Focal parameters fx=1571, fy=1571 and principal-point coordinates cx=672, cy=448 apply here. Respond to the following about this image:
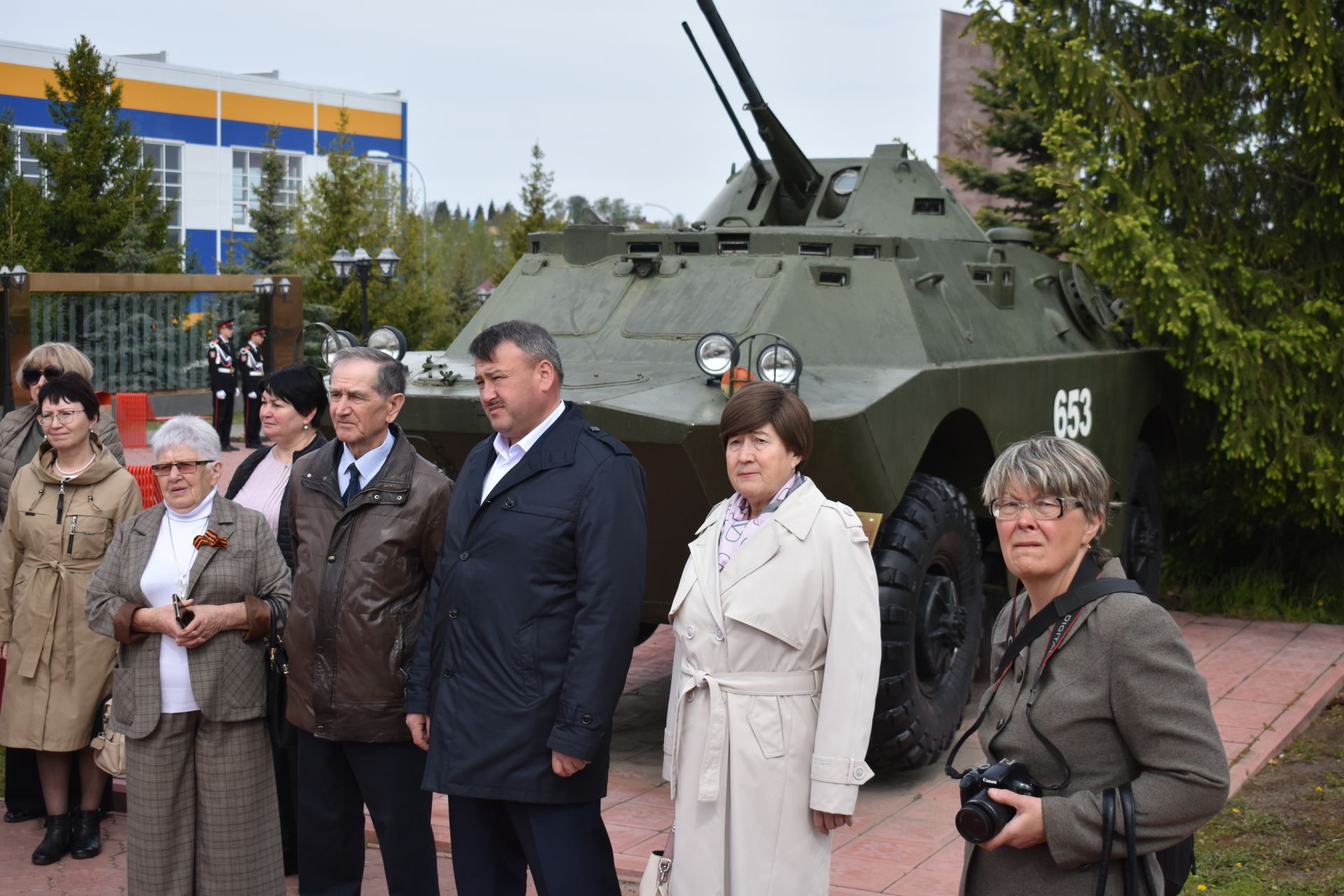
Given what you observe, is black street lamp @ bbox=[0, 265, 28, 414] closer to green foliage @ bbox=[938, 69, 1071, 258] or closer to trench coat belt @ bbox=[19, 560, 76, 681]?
green foliage @ bbox=[938, 69, 1071, 258]

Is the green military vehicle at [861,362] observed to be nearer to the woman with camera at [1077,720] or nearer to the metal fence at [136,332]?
the woman with camera at [1077,720]

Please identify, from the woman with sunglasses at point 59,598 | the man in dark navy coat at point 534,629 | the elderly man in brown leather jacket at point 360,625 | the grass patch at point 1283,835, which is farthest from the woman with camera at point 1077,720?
the woman with sunglasses at point 59,598

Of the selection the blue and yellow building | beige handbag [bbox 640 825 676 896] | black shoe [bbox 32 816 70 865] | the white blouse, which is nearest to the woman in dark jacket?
the white blouse

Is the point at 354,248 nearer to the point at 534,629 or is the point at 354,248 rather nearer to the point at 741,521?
the point at 534,629

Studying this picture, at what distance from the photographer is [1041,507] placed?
290 centimetres

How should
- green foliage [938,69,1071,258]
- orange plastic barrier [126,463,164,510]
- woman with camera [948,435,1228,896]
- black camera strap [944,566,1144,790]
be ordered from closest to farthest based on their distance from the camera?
woman with camera [948,435,1228,896] → black camera strap [944,566,1144,790] → orange plastic barrier [126,463,164,510] → green foliage [938,69,1071,258]

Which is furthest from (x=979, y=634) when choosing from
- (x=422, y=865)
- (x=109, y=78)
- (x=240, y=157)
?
(x=240, y=157)

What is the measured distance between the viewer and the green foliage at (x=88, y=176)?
28.6 metres

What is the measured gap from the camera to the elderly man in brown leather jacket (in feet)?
14.6

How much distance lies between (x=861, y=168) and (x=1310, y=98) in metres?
2.64

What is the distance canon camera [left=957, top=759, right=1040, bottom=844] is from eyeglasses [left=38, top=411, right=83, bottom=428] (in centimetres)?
400

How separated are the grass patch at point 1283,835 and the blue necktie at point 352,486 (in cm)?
312

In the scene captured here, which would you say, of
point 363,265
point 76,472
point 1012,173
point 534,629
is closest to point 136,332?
point 363,265

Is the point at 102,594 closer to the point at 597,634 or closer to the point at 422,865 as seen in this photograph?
the point at 422,865
